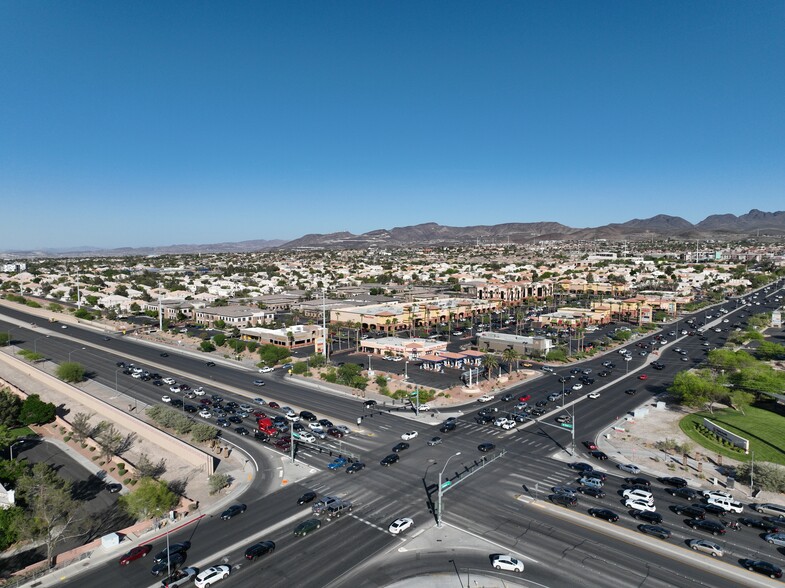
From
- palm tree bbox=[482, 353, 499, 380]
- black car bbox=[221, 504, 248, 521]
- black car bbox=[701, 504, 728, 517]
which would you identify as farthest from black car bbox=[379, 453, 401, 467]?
palm tree bbox=[482, 353, 499, 380]

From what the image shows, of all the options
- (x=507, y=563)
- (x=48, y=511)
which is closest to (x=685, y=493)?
(x=507, y=563)

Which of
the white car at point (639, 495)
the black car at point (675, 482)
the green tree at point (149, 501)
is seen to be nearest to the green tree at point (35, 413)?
the green tree at point (149, 501)

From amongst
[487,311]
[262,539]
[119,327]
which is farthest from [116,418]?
[487,311]

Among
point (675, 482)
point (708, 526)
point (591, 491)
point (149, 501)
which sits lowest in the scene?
point (675, 482)

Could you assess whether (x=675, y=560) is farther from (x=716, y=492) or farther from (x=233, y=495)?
(x=233, y=495)

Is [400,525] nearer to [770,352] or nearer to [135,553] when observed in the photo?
[135,553]
